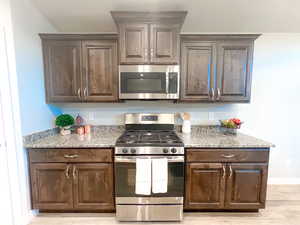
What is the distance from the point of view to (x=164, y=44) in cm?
206

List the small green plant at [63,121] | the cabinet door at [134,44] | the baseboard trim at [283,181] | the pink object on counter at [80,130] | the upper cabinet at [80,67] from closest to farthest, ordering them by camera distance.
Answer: the cabinet door at [134,44]
the upper cabinet at [80,67]
the small green plant at [63,121]
the pink object on counter at [80,130]
the baseboard trim at [283,181]

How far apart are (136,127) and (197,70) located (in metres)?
1.23

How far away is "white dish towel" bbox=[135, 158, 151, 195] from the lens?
1.83 metres

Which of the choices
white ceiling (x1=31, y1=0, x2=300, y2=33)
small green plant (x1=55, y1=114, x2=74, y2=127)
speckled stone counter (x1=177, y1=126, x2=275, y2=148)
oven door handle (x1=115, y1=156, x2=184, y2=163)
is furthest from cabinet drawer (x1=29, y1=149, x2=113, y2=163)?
Answer: white ceiling (x1=31, y1=0, x2=300, y2=33)

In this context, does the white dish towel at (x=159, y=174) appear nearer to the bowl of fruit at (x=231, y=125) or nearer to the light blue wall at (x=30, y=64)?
the bowl of fruit at (x=231, y=125)

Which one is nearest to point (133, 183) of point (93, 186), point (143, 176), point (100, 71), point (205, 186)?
point (143, 176)

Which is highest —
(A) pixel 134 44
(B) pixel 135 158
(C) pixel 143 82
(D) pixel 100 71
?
(A) pixel 134 44

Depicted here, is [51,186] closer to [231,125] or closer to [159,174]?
[159,174]

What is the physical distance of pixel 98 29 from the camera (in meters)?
2.48

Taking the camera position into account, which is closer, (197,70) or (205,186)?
(205,186)

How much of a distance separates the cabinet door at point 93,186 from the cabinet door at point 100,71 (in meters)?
0.90

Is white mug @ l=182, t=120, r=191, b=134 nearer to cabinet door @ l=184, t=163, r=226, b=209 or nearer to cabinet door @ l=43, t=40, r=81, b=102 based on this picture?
cabinet door @ l=184, t=163, r=226, b=209

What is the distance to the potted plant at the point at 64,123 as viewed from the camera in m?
2.32

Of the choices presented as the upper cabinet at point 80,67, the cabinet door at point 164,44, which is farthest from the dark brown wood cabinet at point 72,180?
the cabinet door at point 164,44
